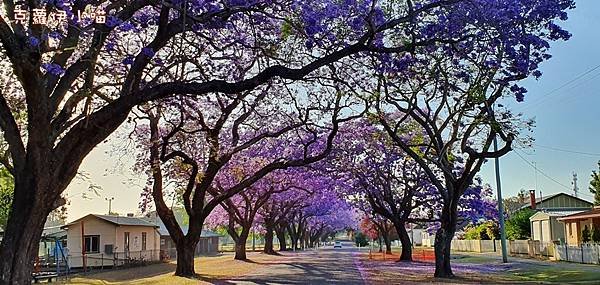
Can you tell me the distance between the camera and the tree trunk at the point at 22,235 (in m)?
11.4

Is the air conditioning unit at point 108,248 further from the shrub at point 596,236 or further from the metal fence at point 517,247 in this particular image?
the shrub at point 596,236

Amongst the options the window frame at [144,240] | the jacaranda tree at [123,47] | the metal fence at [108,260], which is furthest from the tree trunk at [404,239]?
the jacaranda tree at [123,47]

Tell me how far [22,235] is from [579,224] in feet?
127

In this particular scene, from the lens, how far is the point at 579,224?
43500 millimetres

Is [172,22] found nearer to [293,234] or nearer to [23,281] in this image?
[23,281]

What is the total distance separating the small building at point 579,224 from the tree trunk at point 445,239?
17.3 m

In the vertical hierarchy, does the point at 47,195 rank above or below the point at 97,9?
below

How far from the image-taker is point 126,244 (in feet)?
150

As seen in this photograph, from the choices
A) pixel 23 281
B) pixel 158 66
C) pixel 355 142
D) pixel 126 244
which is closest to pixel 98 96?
pixel 158 66

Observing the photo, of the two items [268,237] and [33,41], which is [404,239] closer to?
[268,237]

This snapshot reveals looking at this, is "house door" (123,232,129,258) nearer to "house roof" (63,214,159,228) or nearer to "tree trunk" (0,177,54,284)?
"house roof" (63,214,159,228)

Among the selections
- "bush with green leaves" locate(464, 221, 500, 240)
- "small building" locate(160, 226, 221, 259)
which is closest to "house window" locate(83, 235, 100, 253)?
"small building" locate(160, 226, 221, 259)

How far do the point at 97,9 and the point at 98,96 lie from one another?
14.1 ft

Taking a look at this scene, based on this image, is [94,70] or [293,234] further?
[293,234]
